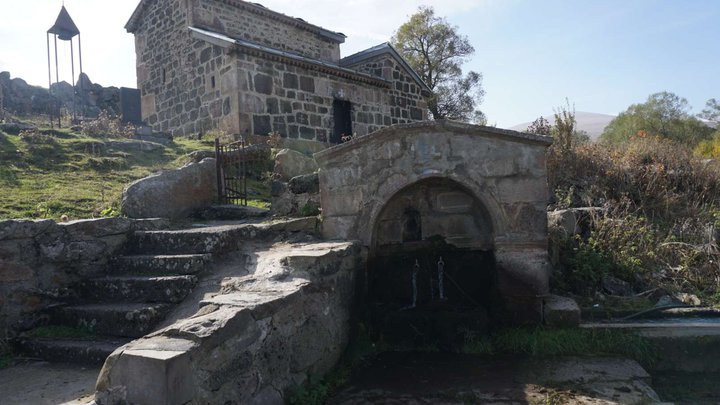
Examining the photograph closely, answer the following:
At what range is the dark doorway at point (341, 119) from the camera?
15148mm

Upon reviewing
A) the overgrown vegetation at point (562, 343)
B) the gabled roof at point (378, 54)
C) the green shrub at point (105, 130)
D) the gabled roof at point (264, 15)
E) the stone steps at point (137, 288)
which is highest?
the gabled roof at point (264, 15)

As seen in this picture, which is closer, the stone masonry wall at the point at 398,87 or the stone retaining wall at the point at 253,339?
the stone retaining wall at the point at 253,339

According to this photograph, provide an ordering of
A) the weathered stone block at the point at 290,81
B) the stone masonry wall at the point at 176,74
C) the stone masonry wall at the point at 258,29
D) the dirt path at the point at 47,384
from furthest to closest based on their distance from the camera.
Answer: the stone masonry wall at the point at 258,29
the weathered stone block at the point at 290,81
the stone masonry wall at the point at 176,74
the dirt path at the point at 47,384

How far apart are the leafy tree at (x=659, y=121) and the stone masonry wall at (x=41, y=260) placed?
19591 millimetres

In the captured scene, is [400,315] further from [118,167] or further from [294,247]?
[118,167]

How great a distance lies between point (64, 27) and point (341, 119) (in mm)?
9441

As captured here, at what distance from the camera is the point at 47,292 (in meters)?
4.31

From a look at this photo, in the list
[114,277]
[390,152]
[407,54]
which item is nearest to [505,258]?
[390,152]

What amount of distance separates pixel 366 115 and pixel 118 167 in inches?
332

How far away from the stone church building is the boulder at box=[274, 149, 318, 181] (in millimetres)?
3865

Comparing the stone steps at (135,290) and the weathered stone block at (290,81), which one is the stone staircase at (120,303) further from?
the weathered stone block at (290,81)

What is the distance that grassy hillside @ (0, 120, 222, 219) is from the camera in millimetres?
6590

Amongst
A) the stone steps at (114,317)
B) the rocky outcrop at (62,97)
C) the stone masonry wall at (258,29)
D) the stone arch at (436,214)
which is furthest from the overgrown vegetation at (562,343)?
the rocky outcrop at (62,97)

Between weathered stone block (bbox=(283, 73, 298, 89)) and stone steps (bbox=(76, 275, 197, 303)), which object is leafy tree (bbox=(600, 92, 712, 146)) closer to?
weathered stone block (bbox=(283, 73, 298, 89))
